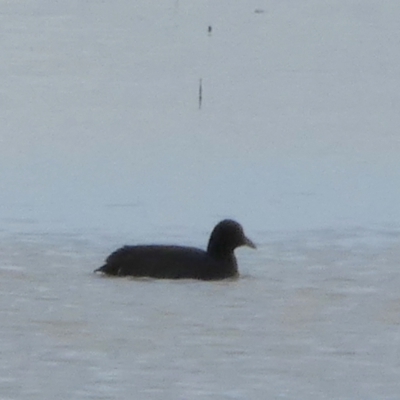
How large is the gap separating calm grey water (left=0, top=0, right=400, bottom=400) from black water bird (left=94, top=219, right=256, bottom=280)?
11cm

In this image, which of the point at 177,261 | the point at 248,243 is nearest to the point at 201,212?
the point at 248,243

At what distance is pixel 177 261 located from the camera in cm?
1180

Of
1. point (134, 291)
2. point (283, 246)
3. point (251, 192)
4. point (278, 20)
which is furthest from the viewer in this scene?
point (278, 20)

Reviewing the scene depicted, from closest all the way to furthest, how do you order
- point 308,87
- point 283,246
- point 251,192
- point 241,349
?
point 241,349
point 283,246
point 251,192
point 308,87

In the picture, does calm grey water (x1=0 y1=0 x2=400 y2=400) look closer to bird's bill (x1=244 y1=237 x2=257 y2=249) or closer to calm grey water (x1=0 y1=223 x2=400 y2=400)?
calm grey water (x1=0 y1=223 x2=400 y2=400)

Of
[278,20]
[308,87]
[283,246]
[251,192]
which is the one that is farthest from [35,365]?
[278,20]

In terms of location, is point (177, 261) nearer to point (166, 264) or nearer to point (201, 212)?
point (166, 264)

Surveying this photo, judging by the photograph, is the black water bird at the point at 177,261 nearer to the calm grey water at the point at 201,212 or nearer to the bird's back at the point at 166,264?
the bird's back at the point at 166,264

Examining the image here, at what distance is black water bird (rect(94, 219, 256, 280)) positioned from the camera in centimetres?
1173

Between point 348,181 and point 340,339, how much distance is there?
5.29 meters

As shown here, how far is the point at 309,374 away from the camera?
9.26 meters

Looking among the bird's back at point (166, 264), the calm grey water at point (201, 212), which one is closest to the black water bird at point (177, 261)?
the bird's back at point (166, 264)

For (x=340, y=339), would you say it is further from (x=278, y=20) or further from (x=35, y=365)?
(x=278, y=20)

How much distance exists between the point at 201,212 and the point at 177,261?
2.16 m
